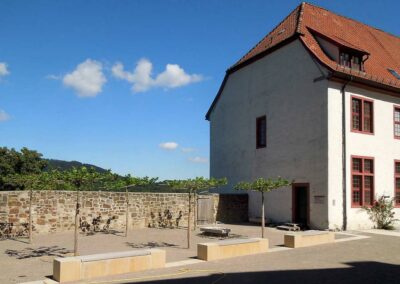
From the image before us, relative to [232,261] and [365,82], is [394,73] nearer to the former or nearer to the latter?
[365,82]

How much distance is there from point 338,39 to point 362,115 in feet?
14.1

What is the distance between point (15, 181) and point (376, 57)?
19448 millimetres

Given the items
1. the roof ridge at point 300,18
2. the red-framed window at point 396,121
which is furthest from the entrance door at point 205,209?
the red-framed window at point 396,121

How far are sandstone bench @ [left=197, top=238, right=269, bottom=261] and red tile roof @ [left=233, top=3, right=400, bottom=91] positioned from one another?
10109mm

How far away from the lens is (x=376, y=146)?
70.5 feet

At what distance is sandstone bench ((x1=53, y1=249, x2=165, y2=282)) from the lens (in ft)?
30.6

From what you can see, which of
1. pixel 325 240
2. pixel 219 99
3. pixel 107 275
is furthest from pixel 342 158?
pixel 107 275

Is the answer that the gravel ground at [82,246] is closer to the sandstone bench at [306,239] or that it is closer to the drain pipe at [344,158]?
the sandstone bench at [306,239]

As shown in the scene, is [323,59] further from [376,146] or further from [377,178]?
[377,178]

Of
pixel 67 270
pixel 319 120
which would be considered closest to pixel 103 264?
pixel 67 270

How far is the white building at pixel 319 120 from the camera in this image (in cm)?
2002

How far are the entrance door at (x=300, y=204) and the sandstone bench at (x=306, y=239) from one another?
5250 millimetres

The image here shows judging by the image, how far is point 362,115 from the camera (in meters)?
21.1

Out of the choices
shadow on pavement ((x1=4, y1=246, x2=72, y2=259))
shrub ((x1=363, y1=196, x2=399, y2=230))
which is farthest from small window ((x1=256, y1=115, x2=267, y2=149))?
shadow on pavement ((x1=4, y1=246, x2=72, y2=259))
